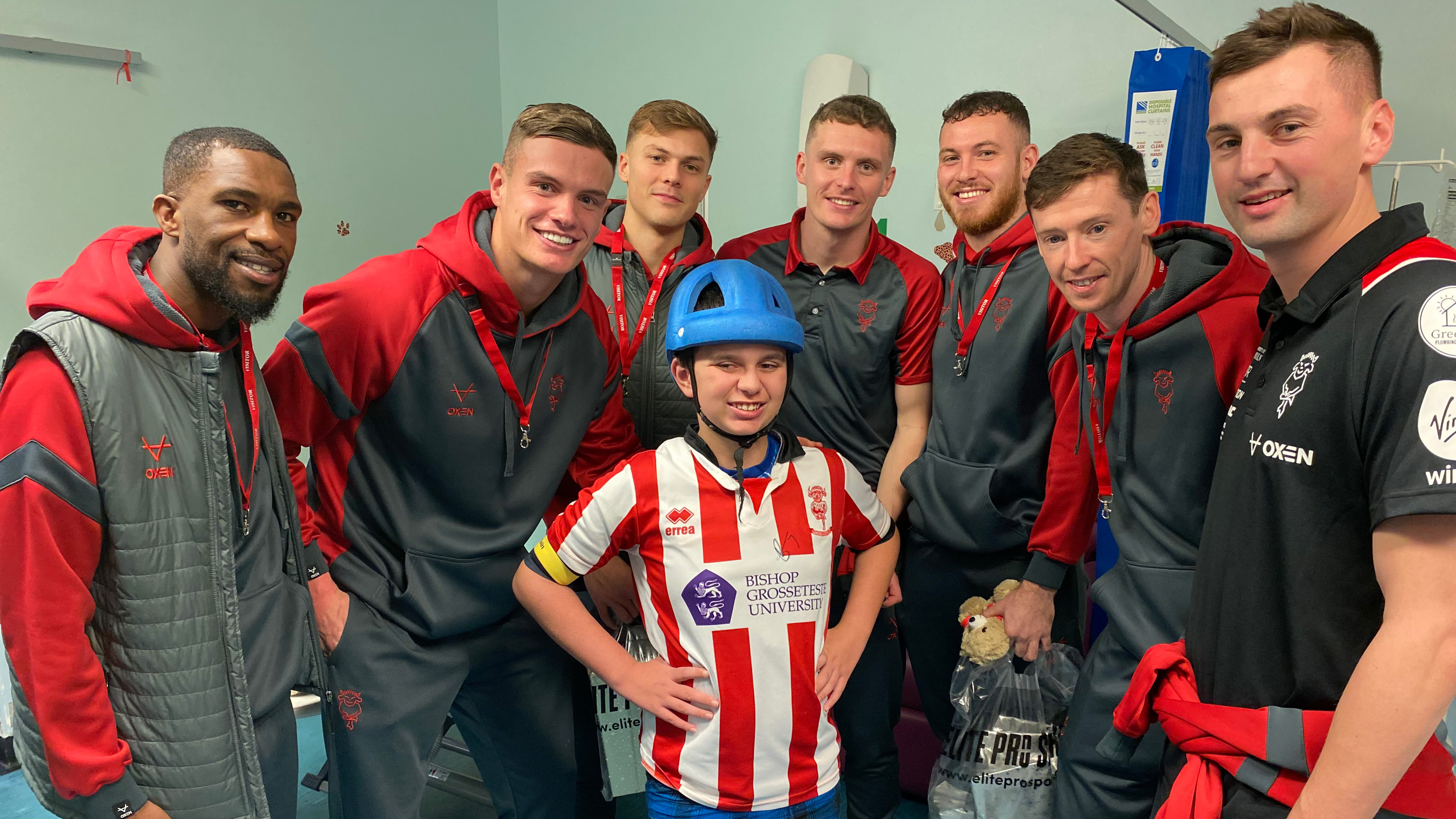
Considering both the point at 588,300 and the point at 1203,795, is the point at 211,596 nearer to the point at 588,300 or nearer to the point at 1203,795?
the point at 588,300

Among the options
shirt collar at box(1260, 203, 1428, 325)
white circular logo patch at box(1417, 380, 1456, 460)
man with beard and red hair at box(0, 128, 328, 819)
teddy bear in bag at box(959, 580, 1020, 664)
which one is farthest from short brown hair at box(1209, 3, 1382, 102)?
man with beard and red hair at box(0, 128, 328, 819)

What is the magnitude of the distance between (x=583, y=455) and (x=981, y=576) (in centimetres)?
115

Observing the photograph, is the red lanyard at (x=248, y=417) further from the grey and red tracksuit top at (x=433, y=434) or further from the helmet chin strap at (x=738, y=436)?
the helmet chin strap at (x=738, y=436)

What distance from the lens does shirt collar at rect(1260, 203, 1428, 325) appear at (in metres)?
1.27

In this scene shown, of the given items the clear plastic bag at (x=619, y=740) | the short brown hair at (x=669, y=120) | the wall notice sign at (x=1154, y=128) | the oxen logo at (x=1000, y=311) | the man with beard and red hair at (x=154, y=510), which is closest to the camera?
the man with beard and red hair at (x=154, y=510)

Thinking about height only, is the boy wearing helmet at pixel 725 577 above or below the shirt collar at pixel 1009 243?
below

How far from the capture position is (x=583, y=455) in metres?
2.50

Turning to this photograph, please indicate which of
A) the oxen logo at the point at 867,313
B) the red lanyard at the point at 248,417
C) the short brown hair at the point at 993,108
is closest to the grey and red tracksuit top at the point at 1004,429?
the oxen logo at the point at 867,313

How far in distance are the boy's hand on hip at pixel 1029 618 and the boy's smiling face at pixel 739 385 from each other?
34.9 inches

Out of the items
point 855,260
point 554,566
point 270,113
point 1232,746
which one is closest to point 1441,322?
point 1232,746

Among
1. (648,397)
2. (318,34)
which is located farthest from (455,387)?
(318,34)

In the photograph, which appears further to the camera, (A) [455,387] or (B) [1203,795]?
(A) [455,387]

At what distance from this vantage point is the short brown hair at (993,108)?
8.77ft

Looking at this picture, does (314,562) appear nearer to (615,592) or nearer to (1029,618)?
(615,592)
